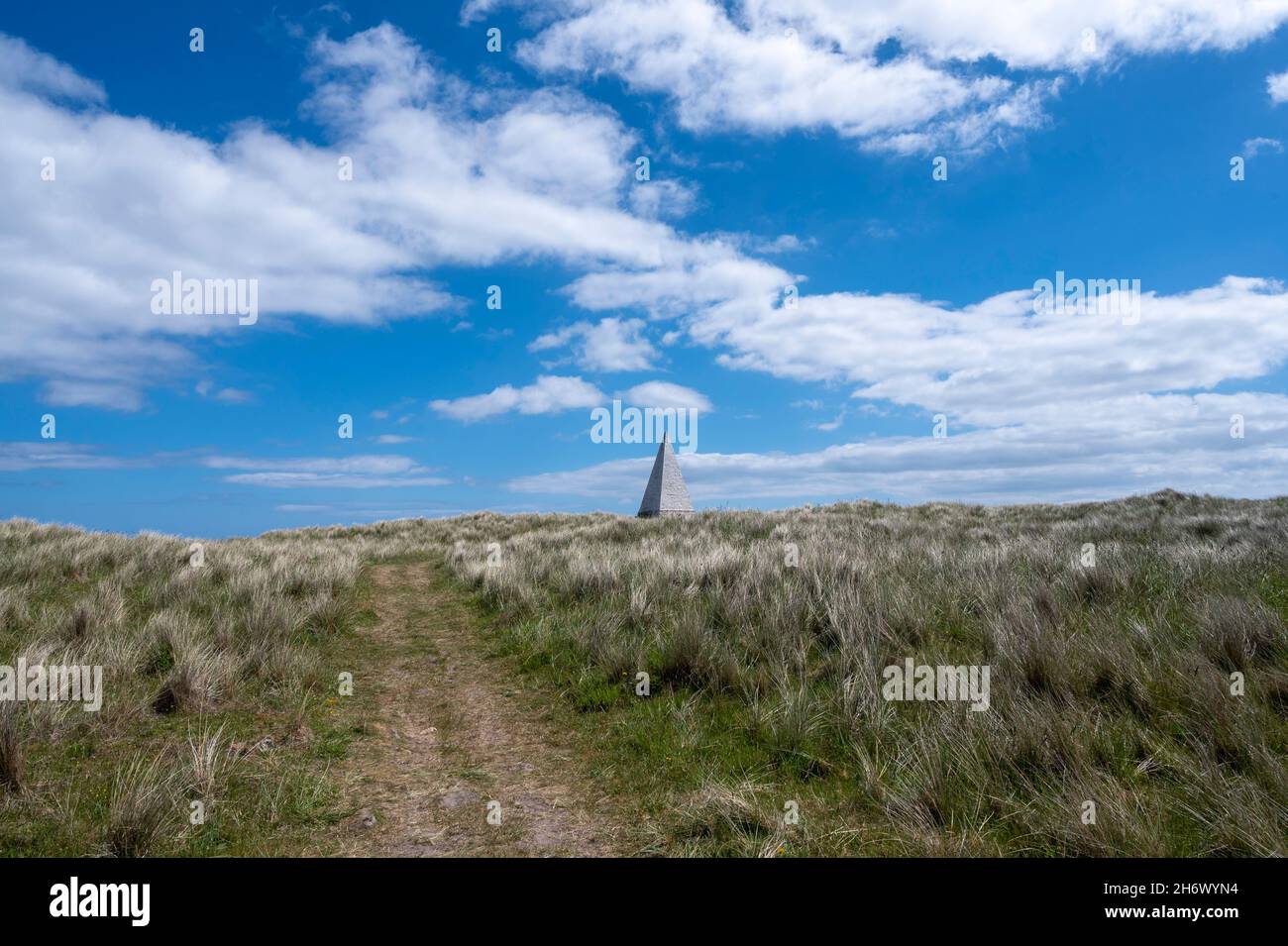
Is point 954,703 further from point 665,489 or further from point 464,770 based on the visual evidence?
point 665,489

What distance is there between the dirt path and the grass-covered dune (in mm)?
352

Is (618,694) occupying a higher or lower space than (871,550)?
lower

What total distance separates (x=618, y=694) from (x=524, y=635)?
3034 mm

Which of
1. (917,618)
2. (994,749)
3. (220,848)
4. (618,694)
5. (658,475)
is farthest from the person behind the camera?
(658,475)

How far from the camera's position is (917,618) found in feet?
24.2

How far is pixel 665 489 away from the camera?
119 ft

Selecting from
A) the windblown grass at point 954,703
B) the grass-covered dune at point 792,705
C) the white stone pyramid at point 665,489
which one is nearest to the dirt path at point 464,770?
the grass-covered dune at point 792,705

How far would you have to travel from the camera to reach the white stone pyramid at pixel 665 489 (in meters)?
35.5

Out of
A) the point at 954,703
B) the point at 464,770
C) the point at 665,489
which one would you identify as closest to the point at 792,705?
the point at 954,703

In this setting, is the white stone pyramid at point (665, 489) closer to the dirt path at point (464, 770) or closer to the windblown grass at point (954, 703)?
the windblown grass at point (954, 703)

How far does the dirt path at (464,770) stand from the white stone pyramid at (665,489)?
25.8 meters

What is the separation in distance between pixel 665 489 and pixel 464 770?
100 ft

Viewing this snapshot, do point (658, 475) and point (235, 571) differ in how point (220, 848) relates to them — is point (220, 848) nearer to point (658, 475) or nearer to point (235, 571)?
point (235, 571)
